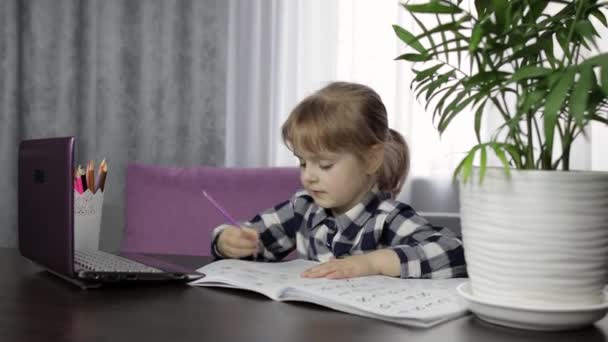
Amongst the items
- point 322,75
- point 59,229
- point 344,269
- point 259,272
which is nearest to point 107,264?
point 59,229

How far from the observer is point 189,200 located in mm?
1819

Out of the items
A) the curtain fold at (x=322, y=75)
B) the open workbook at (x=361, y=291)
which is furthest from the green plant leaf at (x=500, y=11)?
the curtain fold at (x=322, y=75)

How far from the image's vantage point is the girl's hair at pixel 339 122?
52.2 inches

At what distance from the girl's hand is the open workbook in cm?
2

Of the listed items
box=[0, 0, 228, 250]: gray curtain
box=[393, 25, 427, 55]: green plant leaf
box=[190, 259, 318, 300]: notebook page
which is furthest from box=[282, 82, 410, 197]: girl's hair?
box=[0, 0, 228, 250]: gray curtain

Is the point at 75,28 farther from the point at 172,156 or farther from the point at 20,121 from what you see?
the point at 172,156

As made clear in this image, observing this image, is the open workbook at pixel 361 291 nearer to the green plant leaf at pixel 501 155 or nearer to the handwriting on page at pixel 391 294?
the handwriting on page at pixel 391 294

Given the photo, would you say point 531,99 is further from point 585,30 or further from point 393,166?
point 393,166

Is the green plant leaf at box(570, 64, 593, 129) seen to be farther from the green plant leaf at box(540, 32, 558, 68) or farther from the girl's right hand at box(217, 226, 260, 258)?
the girl's right hand at box(217, 226, 260, 258)

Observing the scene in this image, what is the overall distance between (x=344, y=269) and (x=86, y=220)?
2.70 ft

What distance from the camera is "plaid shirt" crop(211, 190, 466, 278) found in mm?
1077

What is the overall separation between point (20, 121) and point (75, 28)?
0.45 meters

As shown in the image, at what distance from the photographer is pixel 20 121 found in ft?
9.65

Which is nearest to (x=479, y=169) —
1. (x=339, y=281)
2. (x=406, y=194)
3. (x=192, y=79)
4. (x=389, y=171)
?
(x=339, y=281)
